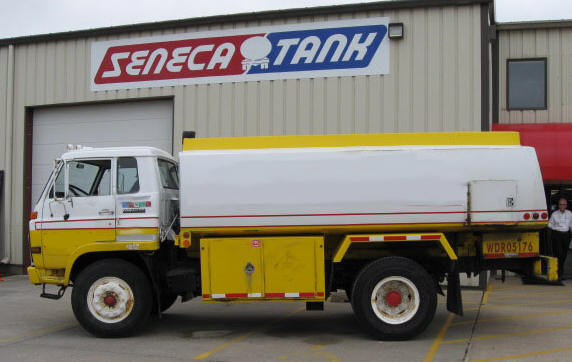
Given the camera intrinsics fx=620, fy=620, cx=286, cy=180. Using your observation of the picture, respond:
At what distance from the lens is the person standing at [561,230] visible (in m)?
13.9

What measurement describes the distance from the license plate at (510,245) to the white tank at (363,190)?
11.1 inches

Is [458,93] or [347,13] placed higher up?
[347,13]

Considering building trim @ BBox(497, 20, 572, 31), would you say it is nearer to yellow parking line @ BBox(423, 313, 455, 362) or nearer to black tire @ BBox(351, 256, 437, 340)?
yellow parking line @ BBox(423, 313, 455, 362)

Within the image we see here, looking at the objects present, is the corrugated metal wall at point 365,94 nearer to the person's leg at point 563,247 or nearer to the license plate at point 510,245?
the person's leg at point 563,247

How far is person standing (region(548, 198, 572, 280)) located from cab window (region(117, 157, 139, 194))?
981cm

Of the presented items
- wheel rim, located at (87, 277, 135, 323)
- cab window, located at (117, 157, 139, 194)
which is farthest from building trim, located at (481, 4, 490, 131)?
wheel rim, located at (87, 277, 135, 323)

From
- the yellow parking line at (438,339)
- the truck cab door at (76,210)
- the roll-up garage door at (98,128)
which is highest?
the roll-up garage door at (98,128)

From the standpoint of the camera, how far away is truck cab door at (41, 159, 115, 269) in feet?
A: 28.2

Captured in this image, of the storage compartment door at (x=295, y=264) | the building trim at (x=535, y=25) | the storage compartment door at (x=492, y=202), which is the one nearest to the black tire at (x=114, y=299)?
the storage compartment door at (x=295, y=264)

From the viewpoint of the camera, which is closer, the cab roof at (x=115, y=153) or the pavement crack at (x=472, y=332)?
the pavement crack at (x=472, y=332)

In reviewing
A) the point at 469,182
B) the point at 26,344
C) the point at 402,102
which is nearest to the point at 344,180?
the point at 469,182

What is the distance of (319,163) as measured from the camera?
8180 millimetres

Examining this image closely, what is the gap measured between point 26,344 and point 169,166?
10.4 ft

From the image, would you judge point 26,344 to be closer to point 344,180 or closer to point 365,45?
point 344,180
